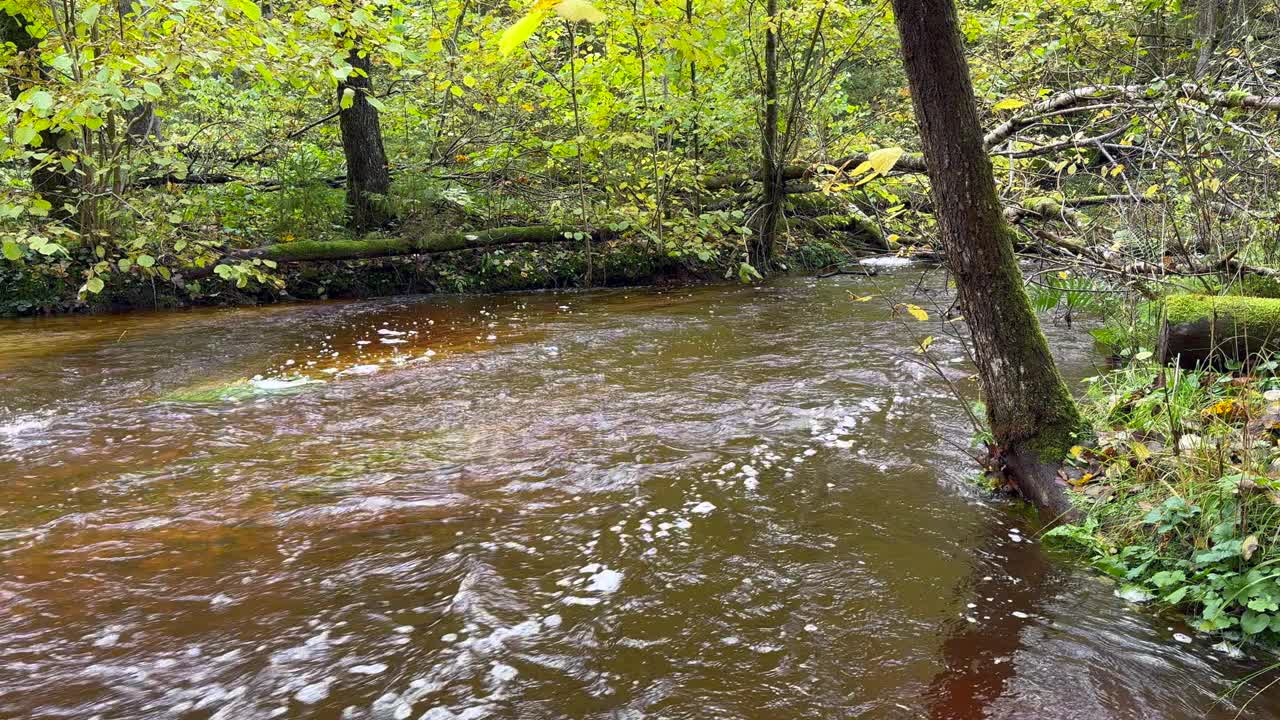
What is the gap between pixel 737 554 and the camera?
332 cm

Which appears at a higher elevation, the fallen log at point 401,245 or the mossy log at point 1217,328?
the fallen log at point 401,245

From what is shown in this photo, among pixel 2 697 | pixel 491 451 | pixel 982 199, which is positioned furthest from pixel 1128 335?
pixel 2 697

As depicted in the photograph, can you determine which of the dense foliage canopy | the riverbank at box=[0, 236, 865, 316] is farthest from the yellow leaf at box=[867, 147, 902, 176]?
the riverbank at box=[0, 236, 865, 316]

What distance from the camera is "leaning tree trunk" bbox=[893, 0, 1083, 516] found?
136 inches

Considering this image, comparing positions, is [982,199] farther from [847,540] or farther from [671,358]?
[671,358]

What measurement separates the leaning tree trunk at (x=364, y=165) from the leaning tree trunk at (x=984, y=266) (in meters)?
10.0

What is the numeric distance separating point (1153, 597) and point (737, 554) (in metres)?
1.61

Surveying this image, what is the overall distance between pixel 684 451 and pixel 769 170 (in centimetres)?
914

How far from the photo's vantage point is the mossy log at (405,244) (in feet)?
35.3

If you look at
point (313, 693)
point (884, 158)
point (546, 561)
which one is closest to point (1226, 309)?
point (884, 158)

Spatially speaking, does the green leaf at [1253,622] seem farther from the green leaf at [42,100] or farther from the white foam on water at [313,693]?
the green leaf at [42,100]

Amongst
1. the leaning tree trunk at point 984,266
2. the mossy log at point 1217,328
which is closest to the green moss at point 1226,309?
the mossy log at point 1217,328

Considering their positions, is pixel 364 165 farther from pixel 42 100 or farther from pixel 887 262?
pixel 887 262

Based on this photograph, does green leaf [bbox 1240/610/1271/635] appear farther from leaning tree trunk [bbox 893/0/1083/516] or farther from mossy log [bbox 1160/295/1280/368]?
mossy log [bbox 1160/295/1280/368]
